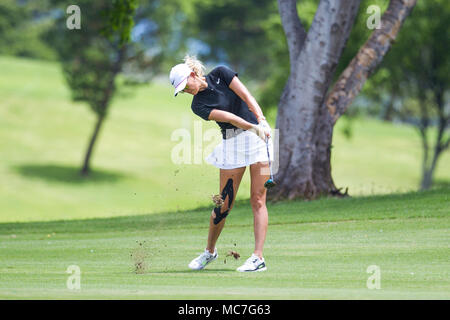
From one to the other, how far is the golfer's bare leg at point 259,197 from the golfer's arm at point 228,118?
0.51 m

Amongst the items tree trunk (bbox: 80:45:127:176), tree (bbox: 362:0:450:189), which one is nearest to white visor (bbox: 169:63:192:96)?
tree (bbox: 362:0:450:189)

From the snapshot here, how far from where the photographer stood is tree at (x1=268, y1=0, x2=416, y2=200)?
1788 centimetres

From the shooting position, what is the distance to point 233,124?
27.3 feet

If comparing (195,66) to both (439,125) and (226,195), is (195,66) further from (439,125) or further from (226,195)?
(439,125)

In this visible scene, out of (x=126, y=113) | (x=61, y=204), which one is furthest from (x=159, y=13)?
(x=126, y=113)

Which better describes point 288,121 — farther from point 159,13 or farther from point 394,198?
point 159,13

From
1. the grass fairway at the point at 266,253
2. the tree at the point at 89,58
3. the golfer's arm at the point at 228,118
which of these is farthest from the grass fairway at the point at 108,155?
the golfer's arm at the point at 228,118

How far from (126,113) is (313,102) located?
42807mm

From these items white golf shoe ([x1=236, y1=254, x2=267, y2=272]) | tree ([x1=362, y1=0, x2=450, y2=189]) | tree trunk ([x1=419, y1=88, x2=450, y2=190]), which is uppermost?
tree ([x1=362, y1=0, x2=450, y2=189])

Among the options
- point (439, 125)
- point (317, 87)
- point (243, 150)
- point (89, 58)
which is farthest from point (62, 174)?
point (243, 150)

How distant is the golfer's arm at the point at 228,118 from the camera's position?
326 inches

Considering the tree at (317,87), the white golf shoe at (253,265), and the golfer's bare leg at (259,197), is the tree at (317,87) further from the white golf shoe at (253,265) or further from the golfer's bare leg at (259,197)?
the white golf shoe at (253,265)

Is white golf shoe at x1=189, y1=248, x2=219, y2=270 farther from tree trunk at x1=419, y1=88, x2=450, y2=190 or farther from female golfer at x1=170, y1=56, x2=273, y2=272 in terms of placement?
tree trunk at x1=419, y1=88, x2=450, y2=190

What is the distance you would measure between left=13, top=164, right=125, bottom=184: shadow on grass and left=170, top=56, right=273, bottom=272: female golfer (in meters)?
34.8
